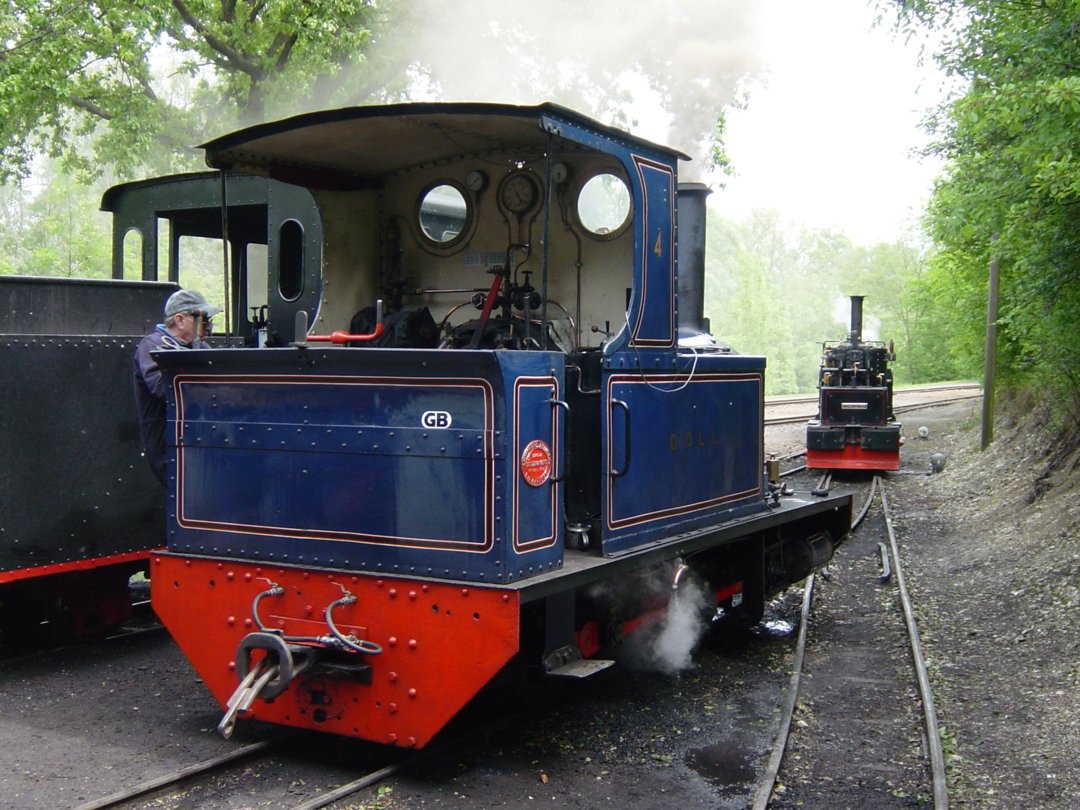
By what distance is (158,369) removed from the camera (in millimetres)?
4992

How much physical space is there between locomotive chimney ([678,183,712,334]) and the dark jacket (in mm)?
3112

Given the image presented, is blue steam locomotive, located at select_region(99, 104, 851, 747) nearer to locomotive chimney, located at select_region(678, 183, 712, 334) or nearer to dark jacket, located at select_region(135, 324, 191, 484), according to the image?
locomotive chimney, located at select_region(678, 183, 712, 334)

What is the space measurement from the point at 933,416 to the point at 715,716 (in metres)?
22.4

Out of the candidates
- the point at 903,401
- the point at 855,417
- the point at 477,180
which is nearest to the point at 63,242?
the point at 855,417

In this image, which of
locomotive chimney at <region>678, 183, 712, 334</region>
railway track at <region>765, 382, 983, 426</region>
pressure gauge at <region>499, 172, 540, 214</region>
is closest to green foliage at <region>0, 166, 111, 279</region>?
railway track at <region>765, 382, 983, 426</region>

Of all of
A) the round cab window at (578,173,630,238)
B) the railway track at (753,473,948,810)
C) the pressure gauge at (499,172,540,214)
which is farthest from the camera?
the pressure gauge at (499,172,540,214)

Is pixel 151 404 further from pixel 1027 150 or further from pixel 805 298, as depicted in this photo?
pixel 805 298

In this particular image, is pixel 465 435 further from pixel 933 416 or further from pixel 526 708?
pixel 933 416

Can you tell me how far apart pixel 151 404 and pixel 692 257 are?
3.52 metres

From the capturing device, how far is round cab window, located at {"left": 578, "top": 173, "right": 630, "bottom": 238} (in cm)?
536

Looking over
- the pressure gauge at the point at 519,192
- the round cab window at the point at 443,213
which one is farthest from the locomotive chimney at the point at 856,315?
the pressure gauge at the point at 519,192

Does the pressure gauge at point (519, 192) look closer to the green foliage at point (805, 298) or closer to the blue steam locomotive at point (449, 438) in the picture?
the blue steam locomotive at point (449, 438)

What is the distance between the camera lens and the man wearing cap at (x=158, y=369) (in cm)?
505

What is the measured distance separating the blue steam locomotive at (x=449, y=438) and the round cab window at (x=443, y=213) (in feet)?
0.05
